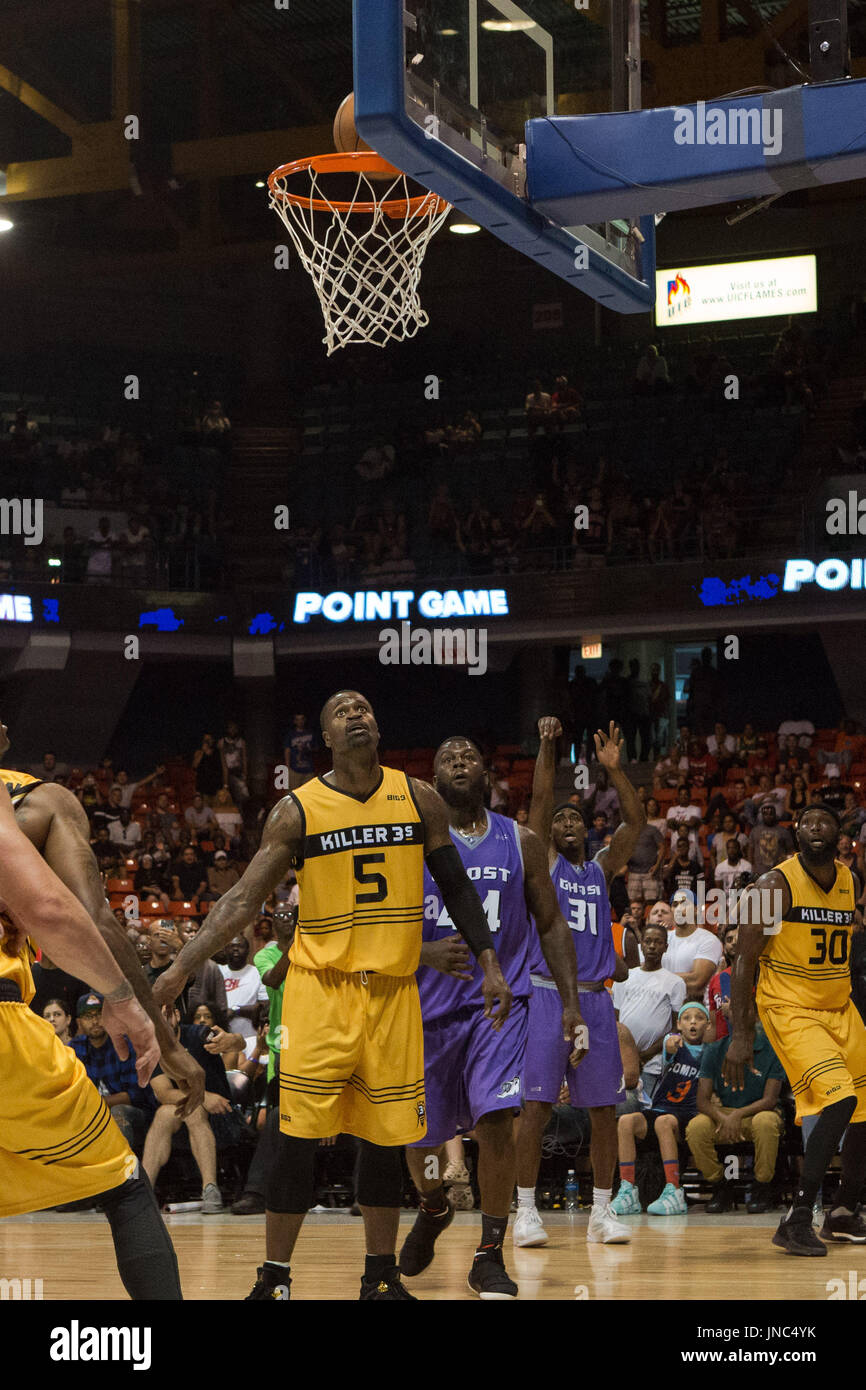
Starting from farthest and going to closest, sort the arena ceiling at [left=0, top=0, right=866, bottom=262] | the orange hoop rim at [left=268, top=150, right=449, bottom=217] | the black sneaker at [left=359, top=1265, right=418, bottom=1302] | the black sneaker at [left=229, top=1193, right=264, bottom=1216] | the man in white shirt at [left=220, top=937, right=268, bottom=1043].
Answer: the arena ceiling at [left=0, top=0, right=866, bottom=262] → the man in white shirt at [left=220, top=937, right=268, bottom=1043] → the black sneaker at [left=229, top=1193, right=264, bottom=1216] → the orange hoop rim at [left=268, top=150, right=449, bottom=217] → the black sneaker at [left=359, top=1265, right=418, bottom=1302]

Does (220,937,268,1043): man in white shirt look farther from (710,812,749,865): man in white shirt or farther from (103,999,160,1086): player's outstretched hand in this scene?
(103,999,160,1086): player's outstretched hand

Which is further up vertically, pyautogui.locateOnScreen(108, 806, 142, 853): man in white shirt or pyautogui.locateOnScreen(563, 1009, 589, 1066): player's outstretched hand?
pyautogui.locateOnScreen(108, 806, 142, 853): man in white shirt

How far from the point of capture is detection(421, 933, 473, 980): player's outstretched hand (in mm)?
6035

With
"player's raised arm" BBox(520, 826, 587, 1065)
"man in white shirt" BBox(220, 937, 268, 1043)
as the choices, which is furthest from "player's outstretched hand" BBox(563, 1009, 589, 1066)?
"man in white shirt" BBox(220, 937, 268, 1043)

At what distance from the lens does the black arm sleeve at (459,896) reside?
5605 millimetres

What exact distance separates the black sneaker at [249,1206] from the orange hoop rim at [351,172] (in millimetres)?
5448

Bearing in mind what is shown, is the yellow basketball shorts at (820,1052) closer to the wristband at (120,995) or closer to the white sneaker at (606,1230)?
the white sneaker at (606,1230)

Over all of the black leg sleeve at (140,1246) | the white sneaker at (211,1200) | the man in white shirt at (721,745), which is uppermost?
the man in white shirt at (721,745)

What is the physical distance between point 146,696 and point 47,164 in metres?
7.67


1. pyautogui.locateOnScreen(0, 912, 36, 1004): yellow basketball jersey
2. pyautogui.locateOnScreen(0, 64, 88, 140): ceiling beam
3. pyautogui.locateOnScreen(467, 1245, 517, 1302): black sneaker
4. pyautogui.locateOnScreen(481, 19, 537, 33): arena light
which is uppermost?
pyautogui.locateOnScreen(0, 64, 88, 140): ceiling beam

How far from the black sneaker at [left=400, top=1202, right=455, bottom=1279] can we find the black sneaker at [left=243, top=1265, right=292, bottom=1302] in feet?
4.13

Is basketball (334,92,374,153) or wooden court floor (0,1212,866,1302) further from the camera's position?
basketball (334,92,374,153)

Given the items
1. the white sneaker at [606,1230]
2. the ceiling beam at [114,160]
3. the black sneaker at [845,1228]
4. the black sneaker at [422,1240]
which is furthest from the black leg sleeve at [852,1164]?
the ceiling beam at [114,160]
